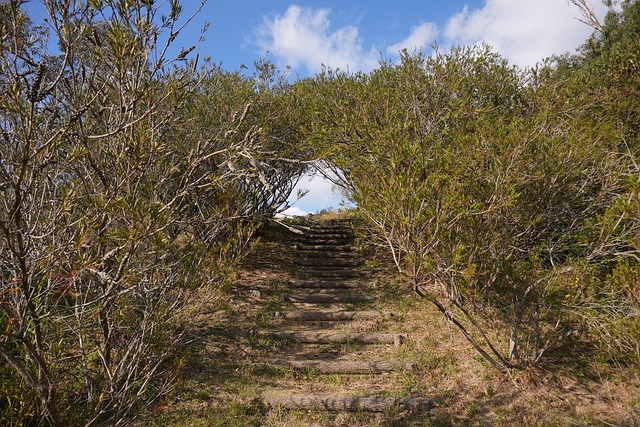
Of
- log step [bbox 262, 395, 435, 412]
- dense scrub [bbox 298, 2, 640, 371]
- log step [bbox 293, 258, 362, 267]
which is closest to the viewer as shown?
dense scrub [bbox 298, 2, 640, 371]

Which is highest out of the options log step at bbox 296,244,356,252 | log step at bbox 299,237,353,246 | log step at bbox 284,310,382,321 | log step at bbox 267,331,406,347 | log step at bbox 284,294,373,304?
log step at bbox 299,237,353,246

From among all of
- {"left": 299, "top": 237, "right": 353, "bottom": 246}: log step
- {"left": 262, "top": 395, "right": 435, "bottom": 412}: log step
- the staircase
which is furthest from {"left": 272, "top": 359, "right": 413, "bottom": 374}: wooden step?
{"left": 299, "top": 237, "right": 353, "bottom": 246}: log step

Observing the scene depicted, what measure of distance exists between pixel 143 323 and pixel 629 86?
14.2 meters

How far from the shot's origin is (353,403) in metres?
6.88

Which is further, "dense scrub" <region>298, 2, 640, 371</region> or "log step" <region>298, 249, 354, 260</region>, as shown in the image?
"log step" <region>298, 249, 354, 260</region>

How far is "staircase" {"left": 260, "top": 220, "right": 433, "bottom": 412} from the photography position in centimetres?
694

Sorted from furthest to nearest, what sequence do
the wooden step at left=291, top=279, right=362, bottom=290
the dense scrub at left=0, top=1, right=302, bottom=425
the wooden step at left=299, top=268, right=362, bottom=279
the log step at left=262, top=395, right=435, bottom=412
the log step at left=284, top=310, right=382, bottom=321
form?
the wooden step at left=299, top=268, right=362, bottom=279, the wooden step at left=291, top=279, right=362, bottom=290, the log step at left=284, top=310, right=382, bottom=321, the log step at left=262, top=395, right=435, bottom=412, the dense scrub at left=0, top=1, right=302, bottom=425

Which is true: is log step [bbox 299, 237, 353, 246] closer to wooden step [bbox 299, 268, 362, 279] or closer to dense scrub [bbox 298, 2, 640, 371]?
wooden step [bbox 299, 268, 362, 279]

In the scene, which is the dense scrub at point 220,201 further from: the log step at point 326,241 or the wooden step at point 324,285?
the log step at point 326,241

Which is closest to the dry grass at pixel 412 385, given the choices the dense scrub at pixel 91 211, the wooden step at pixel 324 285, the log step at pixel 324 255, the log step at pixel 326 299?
the dense scrub at pixel 91 211

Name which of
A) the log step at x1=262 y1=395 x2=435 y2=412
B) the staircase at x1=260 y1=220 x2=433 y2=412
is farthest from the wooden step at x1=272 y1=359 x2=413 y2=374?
the log step at x1=262 y1=395 x2=435 y2=412

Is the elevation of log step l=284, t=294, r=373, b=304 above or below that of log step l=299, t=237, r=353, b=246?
below

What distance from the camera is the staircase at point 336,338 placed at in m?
6.94

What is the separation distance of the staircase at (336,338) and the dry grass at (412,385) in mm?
99
